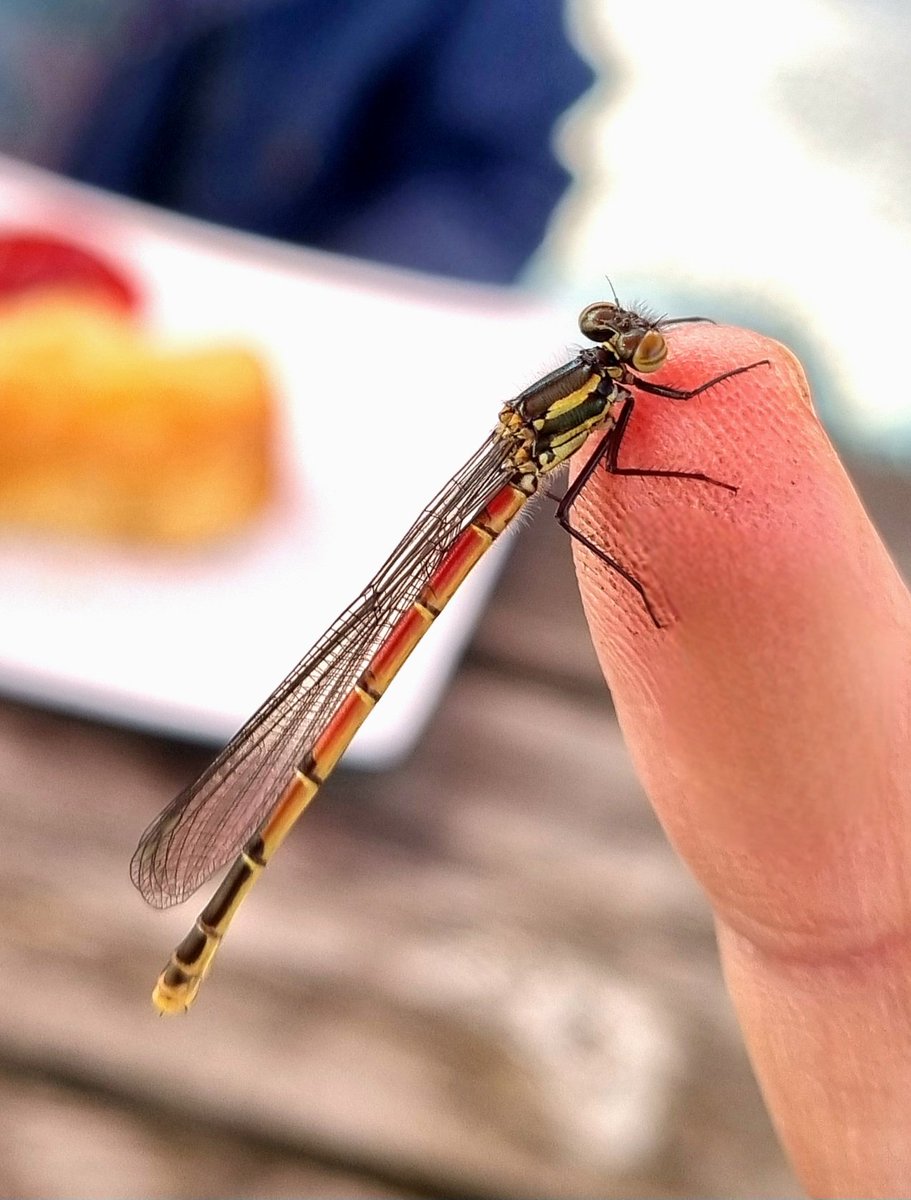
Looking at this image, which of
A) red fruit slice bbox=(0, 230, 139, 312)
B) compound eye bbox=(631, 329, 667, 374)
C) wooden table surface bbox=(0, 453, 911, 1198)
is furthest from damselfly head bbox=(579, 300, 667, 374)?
red fruit slice bbox=(0, 230, 139, 312)

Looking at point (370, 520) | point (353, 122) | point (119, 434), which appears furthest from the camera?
point (353, 122)

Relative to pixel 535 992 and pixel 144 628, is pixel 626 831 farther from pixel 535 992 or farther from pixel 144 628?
pixel 144 628

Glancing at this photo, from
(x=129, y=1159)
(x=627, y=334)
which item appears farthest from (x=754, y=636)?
(x=129, y=1159)

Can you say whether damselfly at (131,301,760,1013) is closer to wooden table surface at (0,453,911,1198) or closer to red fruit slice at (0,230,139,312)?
wooden table surface at (0,453,911,1198)

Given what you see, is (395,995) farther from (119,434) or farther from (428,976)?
(119,434)

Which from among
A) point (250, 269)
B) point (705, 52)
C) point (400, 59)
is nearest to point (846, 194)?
point (705, 52)

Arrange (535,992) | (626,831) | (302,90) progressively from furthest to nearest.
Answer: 1. (302,90)
2. (626,831)
3. (535,992)

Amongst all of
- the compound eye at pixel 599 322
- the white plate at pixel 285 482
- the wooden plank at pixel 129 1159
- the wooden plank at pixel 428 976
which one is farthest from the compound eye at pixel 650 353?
the wooden plank at pixel 129 1159
